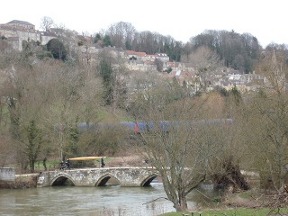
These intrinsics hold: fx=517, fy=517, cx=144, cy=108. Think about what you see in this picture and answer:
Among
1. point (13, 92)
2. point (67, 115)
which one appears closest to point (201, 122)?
point (67, 115)

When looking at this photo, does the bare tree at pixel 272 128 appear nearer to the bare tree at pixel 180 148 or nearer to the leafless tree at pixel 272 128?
the leafless tree at pixel 272 128

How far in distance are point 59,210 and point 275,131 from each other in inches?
460

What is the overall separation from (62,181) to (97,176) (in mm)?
3987

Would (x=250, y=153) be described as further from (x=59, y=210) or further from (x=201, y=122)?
(x=59, y=210)

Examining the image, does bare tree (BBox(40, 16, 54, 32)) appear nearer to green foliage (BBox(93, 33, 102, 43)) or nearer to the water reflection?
green foliage (BBox(93, 33, 102, 43))

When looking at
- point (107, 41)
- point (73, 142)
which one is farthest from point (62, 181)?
point (107, 41)

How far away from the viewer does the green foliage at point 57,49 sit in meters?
97.6

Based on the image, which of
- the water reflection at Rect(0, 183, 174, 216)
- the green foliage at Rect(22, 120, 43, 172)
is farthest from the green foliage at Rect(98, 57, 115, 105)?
Result: the water reflection at Rect(0, 183, 174, 216)

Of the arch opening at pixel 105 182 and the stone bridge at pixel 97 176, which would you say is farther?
the arch opening at pixel 105 182

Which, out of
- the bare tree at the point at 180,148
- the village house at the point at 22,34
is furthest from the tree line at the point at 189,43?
the bare tree at the point at 180,148

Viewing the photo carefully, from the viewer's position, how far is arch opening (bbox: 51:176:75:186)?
4156 centimetres

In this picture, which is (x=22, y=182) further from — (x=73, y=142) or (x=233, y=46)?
(x=233, y=46)

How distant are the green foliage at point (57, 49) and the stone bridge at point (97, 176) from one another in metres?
58.1

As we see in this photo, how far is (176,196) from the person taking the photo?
20.6 metres
